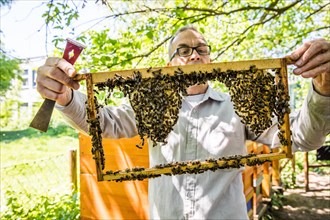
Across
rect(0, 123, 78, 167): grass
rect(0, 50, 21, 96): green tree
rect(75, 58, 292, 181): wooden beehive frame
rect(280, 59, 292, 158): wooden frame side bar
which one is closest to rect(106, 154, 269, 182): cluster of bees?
rect(75, 58, 292, 181): wooden beehive frame

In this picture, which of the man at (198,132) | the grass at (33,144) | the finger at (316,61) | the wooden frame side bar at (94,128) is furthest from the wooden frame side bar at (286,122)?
the grass at (33,144)

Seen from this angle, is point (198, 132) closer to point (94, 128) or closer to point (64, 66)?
point (94, 128)

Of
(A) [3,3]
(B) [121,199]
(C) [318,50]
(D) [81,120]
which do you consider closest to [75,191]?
(B) [121,199]

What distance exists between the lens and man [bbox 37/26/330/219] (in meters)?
2.17

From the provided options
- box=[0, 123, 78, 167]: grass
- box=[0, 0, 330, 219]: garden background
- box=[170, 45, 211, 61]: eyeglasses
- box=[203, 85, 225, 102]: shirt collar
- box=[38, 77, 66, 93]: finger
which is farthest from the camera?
box=[0, 123, 78, 167]: grass

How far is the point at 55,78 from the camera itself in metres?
2.03

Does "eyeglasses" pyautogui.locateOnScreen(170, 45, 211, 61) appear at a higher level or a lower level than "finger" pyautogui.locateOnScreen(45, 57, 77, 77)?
higher

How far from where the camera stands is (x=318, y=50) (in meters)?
1.96

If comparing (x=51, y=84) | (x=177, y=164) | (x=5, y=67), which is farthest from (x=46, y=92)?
(x=5, y=67)

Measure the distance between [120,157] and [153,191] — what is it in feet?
4.92

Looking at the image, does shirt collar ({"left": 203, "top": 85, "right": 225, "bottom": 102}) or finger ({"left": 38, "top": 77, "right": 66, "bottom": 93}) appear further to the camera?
shirt collar ({"left": 203, "top": 85, "right": 225, "bottom": 102})

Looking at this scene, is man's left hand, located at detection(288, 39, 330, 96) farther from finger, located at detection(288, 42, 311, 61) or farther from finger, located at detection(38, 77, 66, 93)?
finger, located at detection(38, 77, 66, 93)

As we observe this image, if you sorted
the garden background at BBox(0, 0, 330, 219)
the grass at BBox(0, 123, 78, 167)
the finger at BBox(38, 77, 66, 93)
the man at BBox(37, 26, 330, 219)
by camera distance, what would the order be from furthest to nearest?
the grass at BBox(0, 123, 78, 167) < the garden background at BBox(0, 0, 330, 219) < the man at BBox(37, 26, 330, 219) < the finger at BBox(38, 77, 66, 93)

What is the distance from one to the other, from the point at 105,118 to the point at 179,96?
73 cm
